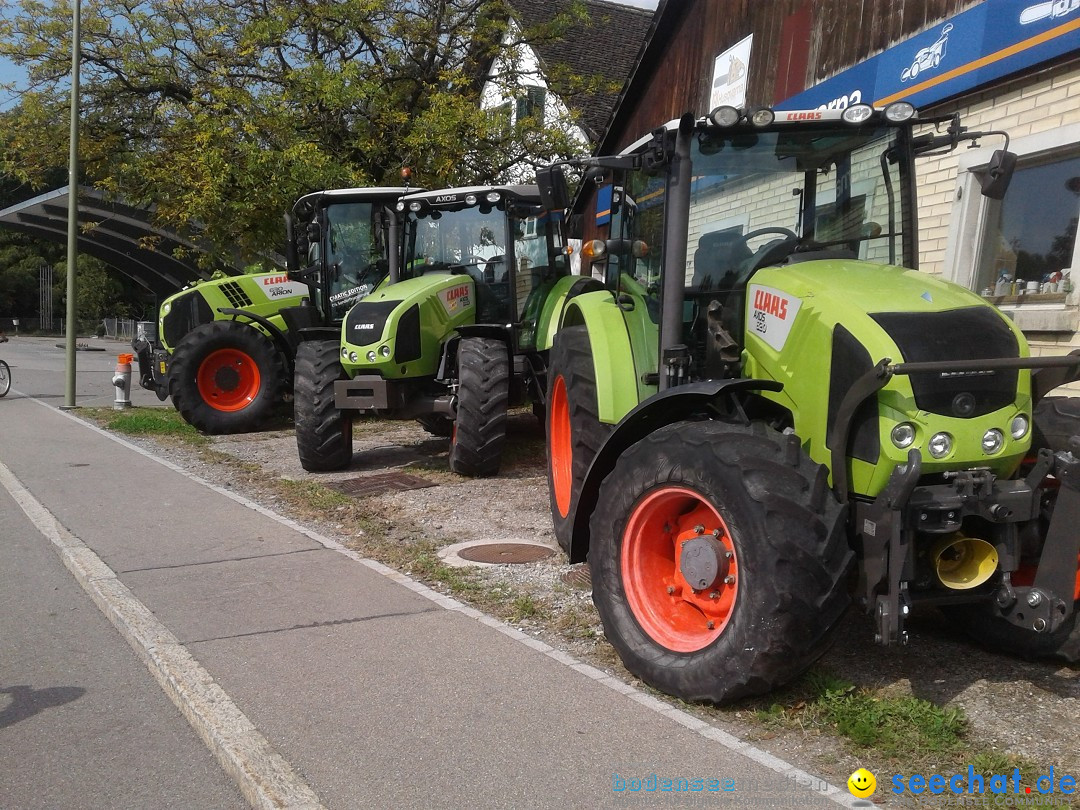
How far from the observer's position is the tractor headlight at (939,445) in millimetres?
3777

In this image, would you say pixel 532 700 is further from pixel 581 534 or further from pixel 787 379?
pixel 787 379

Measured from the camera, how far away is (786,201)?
493 cm

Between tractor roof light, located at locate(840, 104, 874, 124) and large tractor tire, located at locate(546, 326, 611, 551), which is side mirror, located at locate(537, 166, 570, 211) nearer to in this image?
large tractor tire, located at locate(546, 326, 611, 551)

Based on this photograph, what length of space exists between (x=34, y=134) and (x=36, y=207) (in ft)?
25.4

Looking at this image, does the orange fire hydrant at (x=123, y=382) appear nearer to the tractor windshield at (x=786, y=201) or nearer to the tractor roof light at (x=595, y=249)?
the tractor roof light at (x=595, y=249)

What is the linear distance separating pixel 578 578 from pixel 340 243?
694cm

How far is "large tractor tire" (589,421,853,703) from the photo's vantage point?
3.66 metres

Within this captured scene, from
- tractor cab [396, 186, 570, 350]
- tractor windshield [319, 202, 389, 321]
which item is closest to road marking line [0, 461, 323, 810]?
tractor cab [396, 186, 570, 350]

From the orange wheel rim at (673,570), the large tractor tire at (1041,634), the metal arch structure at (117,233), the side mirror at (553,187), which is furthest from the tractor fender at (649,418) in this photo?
the metal arch structure at (117,233)

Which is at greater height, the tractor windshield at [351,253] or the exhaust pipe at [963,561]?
the tractor windshield at [351,253]

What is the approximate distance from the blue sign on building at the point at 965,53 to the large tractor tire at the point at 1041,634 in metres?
3.92

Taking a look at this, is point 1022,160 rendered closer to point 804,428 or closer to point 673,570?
point 804,428

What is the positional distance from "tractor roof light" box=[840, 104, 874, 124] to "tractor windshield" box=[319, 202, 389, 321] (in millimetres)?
7261

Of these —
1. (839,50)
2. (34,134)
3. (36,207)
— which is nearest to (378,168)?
(34,134)
